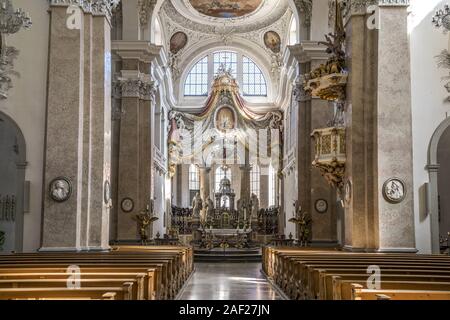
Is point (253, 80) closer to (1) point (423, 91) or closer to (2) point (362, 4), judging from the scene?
(2) point (362, 4)

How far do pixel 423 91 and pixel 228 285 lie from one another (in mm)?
5610

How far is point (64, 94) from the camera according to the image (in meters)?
12.2

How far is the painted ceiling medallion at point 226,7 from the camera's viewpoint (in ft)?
90.5

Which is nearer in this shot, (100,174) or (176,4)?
(100,174)

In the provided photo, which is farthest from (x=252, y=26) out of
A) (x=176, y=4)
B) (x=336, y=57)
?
(x=336, y=57)

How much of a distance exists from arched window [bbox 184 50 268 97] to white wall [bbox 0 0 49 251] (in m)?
19.7

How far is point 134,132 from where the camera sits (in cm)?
2062

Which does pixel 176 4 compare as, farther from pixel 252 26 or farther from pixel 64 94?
pixel 64 94

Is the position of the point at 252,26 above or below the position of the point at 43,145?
above

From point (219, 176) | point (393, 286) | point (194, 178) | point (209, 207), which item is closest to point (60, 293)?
point (393, 286)

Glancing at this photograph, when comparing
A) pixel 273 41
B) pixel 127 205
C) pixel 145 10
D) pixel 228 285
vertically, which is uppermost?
pixel 273 41

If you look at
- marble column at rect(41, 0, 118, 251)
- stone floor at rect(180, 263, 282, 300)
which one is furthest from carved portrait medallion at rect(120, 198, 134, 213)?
marble column at rect(41, 0, 118, 251)

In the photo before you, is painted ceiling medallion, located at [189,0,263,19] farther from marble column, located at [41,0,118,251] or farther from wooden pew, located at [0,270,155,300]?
wooden pew, located at [0,270,155,300]
